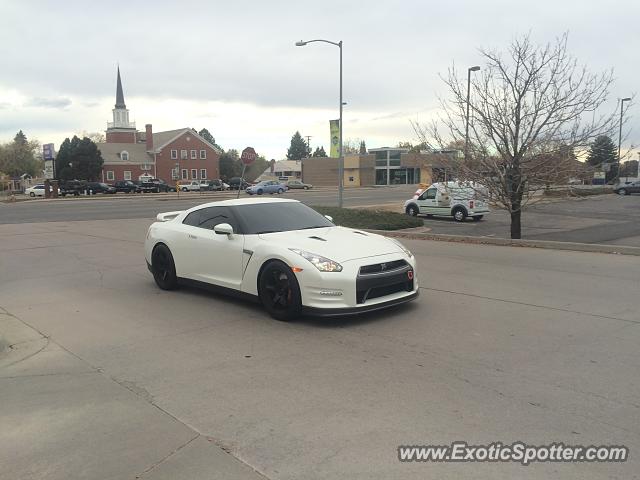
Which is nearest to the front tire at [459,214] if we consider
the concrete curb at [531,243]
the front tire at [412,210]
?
the front tire at [412,210]

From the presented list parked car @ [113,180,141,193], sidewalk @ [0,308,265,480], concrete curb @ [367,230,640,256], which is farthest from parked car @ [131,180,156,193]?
sidewalk @ [0,308,265,480]

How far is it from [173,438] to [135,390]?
3.22ft

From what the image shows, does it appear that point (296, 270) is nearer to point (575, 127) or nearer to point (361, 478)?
point (361, 478)

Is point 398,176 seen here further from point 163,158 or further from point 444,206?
point 444,206

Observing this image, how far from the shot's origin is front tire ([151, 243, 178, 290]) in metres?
7.80

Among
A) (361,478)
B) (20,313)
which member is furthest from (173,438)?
(20,313)

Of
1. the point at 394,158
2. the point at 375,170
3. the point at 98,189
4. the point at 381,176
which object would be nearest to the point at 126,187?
the point at 98,189

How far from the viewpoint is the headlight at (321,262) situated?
18.8 ft

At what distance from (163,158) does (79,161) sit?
17548 mm

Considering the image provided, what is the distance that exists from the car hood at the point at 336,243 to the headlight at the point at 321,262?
0.06m

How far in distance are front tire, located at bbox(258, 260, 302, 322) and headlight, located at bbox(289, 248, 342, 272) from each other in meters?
0.24

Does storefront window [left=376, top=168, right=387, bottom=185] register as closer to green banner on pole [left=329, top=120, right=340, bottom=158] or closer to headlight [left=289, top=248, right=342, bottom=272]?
green banner on pole [left=329, top=120, right=340, bottom=158]

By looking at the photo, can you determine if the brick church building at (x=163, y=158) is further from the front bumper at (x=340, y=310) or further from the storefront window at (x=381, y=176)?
the front bumper at (x=340, y=310)

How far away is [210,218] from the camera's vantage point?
7.42m
